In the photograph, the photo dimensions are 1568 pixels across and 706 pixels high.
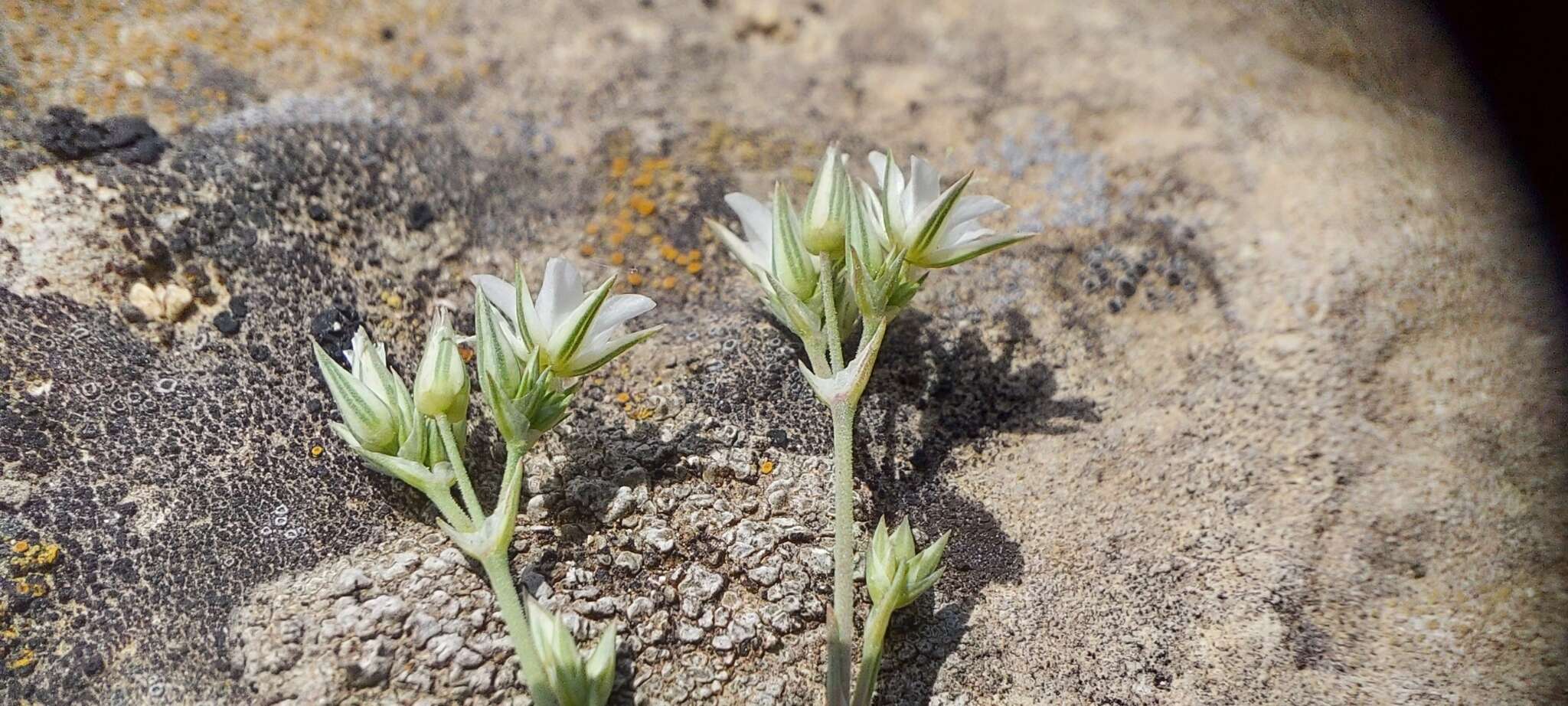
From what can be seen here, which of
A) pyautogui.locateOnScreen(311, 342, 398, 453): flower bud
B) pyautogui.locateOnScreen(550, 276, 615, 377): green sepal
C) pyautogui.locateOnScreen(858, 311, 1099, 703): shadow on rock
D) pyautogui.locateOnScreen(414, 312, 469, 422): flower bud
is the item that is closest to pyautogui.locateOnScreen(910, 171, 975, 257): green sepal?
pyautogui.locateOnScreen(858, 311, 1099, 703): shadow on rock

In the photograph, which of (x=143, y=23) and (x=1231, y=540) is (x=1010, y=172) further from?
(x=143, y=23)

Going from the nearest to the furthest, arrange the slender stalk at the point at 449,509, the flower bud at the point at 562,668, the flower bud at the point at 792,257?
1. the flower bud at the point at 562,668
2. the slender stalk at the point at 449,509
3. the flower bud at the point at 792,257

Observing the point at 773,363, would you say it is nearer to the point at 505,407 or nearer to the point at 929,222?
the point at 929,222

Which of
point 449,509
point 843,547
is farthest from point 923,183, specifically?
point 449,509

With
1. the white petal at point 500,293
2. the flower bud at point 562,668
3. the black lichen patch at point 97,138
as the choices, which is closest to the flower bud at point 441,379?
Result: the white petal at point 500,293

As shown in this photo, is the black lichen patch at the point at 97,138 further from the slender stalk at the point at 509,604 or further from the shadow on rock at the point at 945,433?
the shadow on rock at the point at 945,433

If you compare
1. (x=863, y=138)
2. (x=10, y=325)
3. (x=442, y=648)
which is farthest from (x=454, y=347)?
(x=863, y=138)

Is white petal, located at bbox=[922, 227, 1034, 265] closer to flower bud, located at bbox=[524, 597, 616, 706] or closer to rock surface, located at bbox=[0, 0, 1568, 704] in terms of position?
rock surface, located at bbox=[0, 0, 1568, 704]
